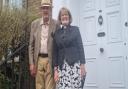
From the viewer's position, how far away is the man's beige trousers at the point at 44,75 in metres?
6.76

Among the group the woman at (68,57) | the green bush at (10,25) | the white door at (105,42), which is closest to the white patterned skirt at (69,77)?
the woman at (68,57)

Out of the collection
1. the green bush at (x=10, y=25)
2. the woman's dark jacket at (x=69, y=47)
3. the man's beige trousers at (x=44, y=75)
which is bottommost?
the man's beige trousers at (x=44, y=75)

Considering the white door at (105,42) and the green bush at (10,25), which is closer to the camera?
the white door at (105,42)

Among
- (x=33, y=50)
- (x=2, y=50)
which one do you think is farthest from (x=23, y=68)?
(x=33, y=50)

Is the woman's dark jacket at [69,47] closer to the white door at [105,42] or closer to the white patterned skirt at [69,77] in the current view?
the white patterned skirt at [69,77]

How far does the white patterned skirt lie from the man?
12.0 inches

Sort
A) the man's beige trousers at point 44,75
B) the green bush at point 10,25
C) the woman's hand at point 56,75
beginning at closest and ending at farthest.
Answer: the woman's hand at point 56,75, the man's beige trousers at point 44,75, the green bush at point 10,25

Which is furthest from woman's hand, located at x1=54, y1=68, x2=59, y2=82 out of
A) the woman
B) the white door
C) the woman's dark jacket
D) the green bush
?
the green bush

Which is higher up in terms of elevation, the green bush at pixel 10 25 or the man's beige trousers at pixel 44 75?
the green bush at pixel 10 25

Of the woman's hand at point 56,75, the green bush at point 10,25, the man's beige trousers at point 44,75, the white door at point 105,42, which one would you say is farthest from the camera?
the green bush at point 10,25

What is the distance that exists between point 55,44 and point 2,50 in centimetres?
239

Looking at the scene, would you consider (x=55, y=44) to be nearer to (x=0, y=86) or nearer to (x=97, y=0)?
(x=0, y=86)

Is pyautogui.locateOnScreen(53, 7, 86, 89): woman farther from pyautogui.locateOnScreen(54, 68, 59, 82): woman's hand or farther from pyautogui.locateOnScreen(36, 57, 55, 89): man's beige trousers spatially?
pyautogui.locateOnScreen(36, 57, 55, 89): man's beige trousers

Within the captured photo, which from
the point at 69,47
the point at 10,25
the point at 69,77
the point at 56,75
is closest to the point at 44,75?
the point at 56,75
